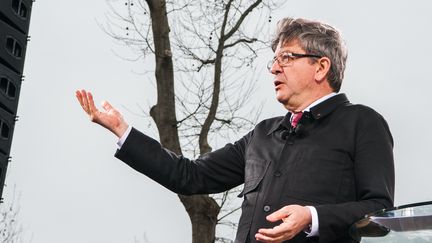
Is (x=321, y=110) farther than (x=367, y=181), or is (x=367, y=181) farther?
(x=321, y=110)

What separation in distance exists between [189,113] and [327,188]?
6816 millimetres

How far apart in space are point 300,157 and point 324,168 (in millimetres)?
79

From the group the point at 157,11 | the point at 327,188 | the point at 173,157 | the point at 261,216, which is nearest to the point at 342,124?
the point at 327,188

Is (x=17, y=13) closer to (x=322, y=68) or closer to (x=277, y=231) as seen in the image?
(x=322, y=68)

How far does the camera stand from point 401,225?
1.52 m

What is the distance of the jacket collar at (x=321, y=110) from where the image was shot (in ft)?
7.37

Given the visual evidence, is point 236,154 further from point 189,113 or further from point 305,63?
point 189,113

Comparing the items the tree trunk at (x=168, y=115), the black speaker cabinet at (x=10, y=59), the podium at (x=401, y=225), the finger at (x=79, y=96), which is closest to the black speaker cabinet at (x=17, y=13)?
the black speaker cabinet at (x=10, y=59)

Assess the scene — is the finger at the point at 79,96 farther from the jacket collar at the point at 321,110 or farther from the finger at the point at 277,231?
the finger at the point at 277,231

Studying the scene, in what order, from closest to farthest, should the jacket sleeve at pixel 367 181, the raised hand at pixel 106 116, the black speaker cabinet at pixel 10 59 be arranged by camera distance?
the jacket sleeve at pixel 367 181, the raised hand at pixel 106 116, the black speaker cabinet at pixel 10 59

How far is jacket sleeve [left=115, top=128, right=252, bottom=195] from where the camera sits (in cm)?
242

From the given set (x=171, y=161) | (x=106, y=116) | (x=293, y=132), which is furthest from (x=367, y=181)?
(x=106, y=116)

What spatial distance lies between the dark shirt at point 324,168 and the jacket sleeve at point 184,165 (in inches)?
1.7

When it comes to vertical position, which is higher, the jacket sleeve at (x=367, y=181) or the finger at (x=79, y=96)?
the finger at (x=79, y=96)
